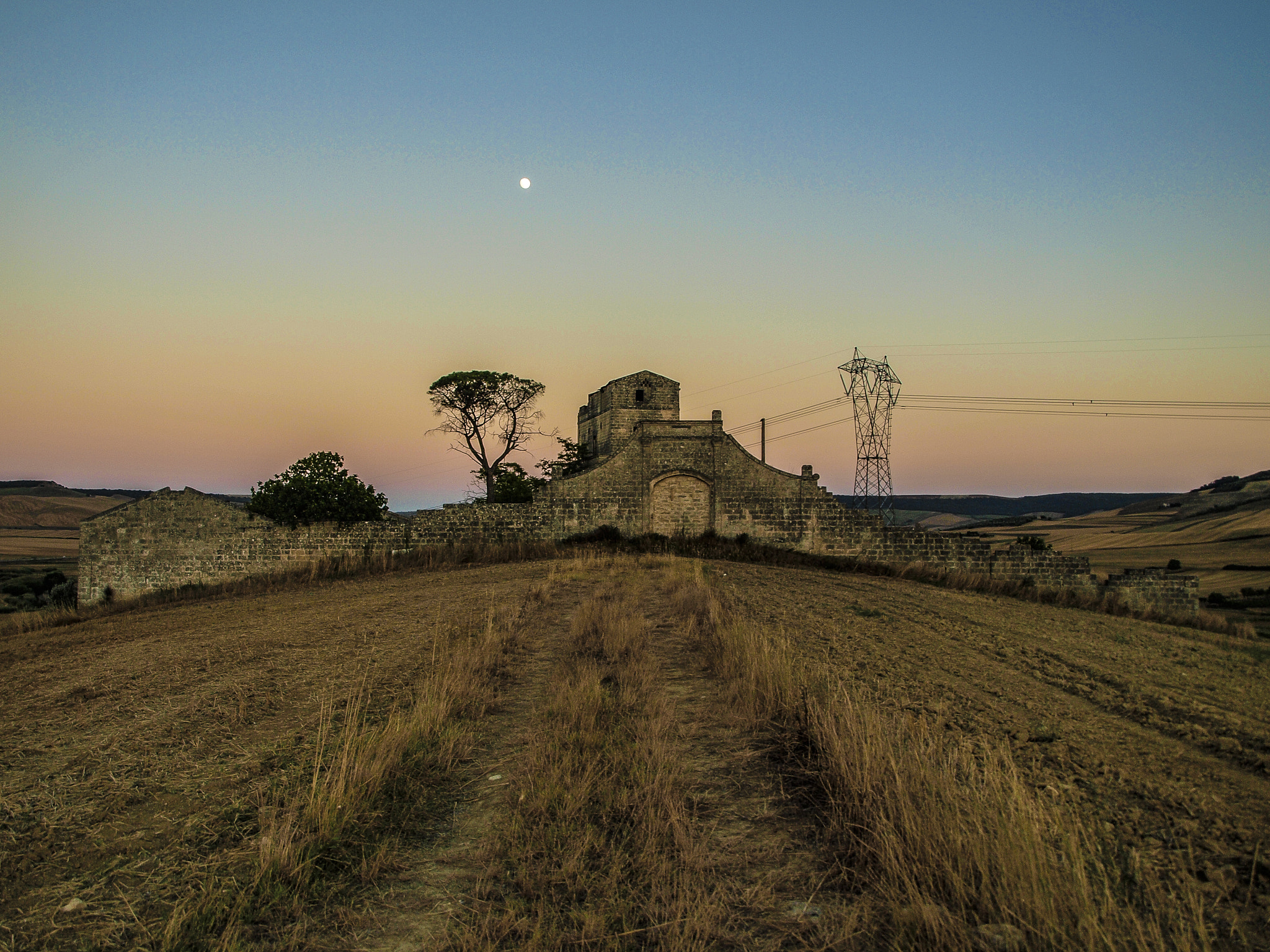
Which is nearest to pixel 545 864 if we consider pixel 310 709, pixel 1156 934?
pixel 1156 934

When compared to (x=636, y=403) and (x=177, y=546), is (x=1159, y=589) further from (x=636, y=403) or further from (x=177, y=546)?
(x=177, y=546)

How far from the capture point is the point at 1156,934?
8.74ft


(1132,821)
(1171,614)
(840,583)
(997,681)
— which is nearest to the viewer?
(1132,821)

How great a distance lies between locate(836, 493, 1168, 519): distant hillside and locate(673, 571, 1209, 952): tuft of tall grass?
457 feet

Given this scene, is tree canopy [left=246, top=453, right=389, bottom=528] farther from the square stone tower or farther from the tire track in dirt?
the tire track in dirt

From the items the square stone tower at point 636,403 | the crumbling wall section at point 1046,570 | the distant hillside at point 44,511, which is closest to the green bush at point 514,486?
the square stone tower at point 636,403

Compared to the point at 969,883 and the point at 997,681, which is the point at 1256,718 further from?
the point at 969,883

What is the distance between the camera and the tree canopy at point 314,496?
2372 centimetres

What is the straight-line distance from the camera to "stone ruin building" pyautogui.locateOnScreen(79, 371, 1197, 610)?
917 inches

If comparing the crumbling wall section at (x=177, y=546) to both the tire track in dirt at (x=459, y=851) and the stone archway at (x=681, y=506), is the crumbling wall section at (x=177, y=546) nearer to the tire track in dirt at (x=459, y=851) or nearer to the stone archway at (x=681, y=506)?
the stone archway at (x=681, y=506)

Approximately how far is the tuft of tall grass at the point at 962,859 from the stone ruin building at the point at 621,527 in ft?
66.8

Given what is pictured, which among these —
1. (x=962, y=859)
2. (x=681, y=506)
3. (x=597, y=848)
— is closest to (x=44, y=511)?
(x=681, y=506)

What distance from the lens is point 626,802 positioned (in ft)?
14.1

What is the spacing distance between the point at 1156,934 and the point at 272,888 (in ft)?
12.2
